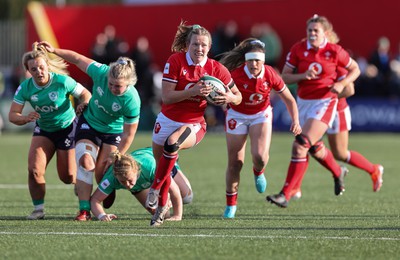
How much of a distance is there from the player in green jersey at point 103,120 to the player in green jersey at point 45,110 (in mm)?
208

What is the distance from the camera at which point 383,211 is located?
9.73m

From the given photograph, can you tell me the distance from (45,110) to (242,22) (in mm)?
19252

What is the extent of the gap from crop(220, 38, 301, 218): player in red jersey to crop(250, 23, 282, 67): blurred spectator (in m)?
16.0

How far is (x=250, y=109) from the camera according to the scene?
960 centimetres

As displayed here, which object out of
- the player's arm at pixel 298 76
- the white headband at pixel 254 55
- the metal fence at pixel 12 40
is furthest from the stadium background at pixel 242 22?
the white headband at pixel 254 55

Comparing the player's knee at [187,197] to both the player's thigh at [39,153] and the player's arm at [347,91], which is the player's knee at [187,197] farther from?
the player's arm at [347,91]

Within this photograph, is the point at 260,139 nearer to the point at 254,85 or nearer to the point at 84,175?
the point at 254,85

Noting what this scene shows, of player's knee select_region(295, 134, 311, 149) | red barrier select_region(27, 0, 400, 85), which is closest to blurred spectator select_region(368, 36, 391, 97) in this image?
red barrier select_region(27, 0, 400, 85)

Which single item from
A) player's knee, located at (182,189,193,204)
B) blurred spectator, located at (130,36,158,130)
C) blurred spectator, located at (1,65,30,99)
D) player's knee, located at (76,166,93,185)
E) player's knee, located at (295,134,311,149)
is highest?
player's knee, located at (76,166,93,185)

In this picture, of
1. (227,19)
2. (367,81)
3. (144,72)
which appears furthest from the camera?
(227,19)

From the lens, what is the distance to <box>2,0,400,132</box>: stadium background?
79.0 feet

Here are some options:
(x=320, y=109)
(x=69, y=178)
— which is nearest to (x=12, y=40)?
(x=320, y=109)

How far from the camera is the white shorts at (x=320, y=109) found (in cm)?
1095

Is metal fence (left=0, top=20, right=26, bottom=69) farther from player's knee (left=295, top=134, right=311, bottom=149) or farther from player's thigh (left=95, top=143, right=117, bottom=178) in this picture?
player's thigh (left=95, top=143, right=117, bottom=178)
